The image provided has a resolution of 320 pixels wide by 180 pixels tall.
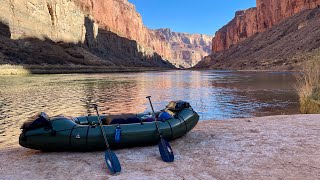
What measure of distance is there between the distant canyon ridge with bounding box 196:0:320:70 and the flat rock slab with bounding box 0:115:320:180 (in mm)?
7986

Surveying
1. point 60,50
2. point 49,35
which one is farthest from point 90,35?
point 60,50

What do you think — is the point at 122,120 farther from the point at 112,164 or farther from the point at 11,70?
the point at 11,70

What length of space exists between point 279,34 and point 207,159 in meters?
117

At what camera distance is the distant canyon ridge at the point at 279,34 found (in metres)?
77.4

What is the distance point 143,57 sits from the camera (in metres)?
166

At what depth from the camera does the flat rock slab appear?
227 inches

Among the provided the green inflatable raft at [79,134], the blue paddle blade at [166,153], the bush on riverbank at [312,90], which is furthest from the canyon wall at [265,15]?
the blue paddle blade at [166,153]

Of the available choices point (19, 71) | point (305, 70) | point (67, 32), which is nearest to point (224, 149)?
point (305, 70)

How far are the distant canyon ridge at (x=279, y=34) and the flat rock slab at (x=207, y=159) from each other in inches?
314

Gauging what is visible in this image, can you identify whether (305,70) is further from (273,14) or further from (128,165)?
(273,14)

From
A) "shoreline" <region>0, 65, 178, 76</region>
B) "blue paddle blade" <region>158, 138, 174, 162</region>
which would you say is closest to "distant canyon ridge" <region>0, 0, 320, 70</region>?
"shoreline" <region>0, 65, 178, 76</region>

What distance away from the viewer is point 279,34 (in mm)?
113062

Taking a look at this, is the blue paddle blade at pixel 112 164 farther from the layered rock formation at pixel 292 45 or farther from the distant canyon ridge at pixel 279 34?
the layered rock formation at pixel 292 45

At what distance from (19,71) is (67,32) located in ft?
133
